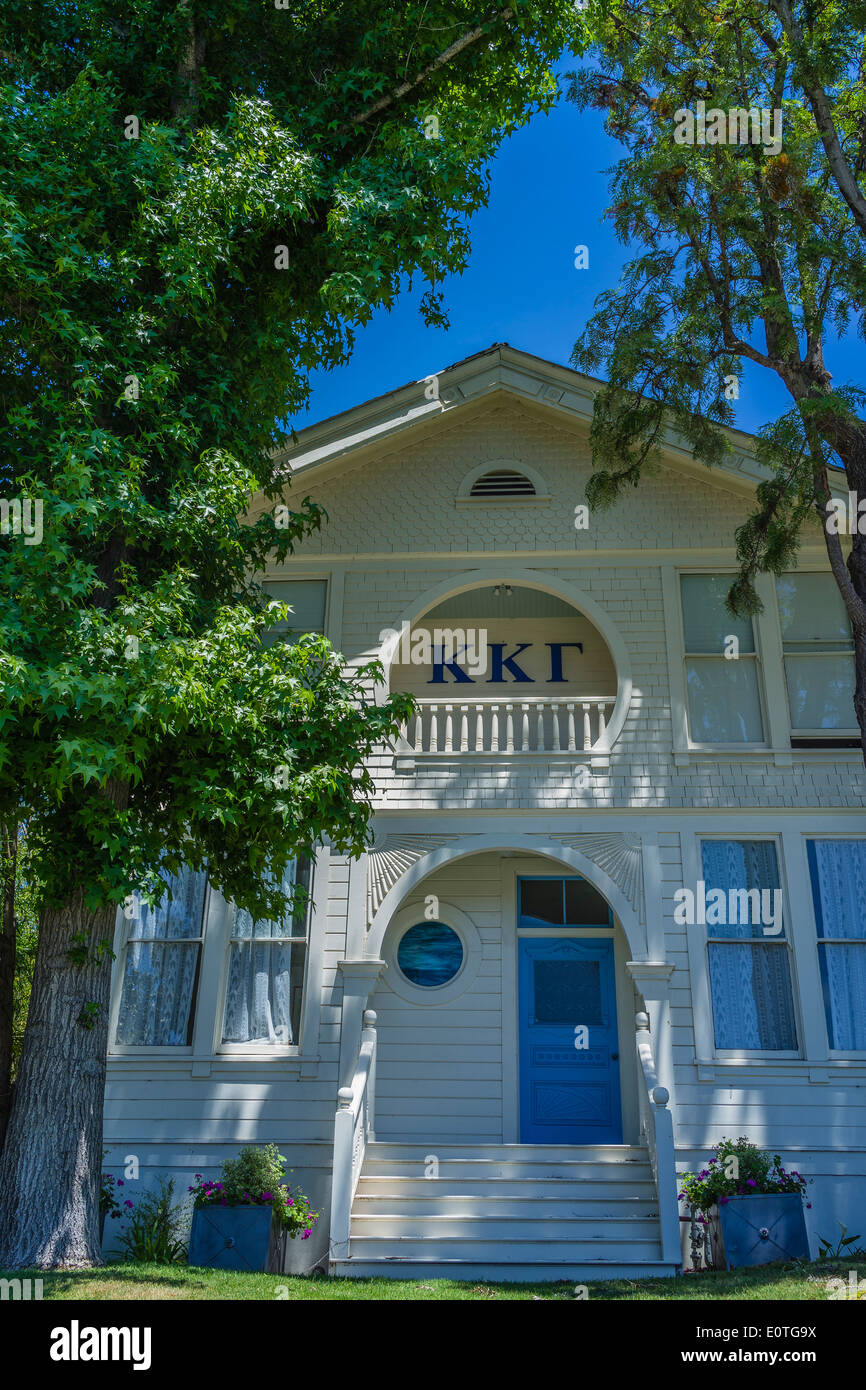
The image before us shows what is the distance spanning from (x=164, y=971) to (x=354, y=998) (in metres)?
1.93

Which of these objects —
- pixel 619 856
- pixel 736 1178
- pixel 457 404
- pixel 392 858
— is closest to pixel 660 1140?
pixel 736 1178

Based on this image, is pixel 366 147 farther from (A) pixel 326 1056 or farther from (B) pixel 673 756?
(A) pixel 326 1056

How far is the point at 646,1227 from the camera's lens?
827 cm

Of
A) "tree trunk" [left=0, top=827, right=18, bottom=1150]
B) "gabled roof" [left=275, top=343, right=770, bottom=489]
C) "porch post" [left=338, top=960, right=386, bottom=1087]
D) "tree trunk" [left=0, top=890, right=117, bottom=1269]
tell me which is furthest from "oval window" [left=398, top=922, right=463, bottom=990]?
"gabled roof" [left=275, top=343, right=770, bottom=489]

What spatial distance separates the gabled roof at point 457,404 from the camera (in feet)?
38.7

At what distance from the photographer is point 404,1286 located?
24.1 feet

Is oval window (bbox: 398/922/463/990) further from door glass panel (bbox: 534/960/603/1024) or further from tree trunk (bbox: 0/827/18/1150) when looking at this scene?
tree trunk (bbox: 0/827/18/1150)

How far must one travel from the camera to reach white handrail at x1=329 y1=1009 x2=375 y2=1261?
823 centimetres

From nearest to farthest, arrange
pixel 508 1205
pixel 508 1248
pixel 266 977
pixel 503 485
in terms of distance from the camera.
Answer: pixel 508 1248
pixel 508 1205
pixel 266 977
pixel 503 485

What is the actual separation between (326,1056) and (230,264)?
272 inches

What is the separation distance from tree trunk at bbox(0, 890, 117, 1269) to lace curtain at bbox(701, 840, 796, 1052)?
574 centimetres

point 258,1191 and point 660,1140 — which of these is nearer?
point 660,1140

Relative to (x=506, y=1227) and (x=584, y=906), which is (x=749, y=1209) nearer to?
(x=506, y=1227)
